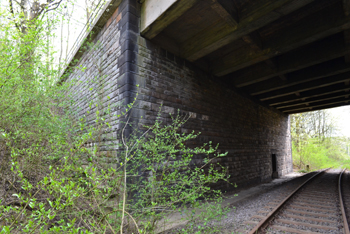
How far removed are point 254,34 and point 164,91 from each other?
8.72 ft

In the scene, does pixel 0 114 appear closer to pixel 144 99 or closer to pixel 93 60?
pixel 144 99

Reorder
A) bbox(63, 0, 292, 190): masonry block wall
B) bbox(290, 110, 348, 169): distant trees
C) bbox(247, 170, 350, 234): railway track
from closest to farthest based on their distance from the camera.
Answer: bbox(247, 170, 350, 234): railway track
bbox(63, 0, 292, 190): masonry block wall
bbox(290, 110, 348, 169): distant trees

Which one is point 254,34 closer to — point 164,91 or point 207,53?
point 207,53

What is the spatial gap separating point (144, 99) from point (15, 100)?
231 cm

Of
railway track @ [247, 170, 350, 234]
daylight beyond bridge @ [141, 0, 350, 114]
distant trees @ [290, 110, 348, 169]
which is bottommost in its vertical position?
railway track @ [247, 170, 350, 234]

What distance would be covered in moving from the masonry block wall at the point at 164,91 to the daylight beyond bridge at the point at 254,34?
1.21 ft

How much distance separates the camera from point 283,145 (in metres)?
12.9

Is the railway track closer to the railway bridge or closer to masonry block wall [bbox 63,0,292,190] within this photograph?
masonry block wall [bbox 63,0,292,190]

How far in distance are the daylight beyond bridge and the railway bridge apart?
0.02 meters

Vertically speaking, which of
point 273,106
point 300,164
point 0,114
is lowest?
point 300,164

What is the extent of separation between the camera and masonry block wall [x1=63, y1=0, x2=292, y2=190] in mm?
4367

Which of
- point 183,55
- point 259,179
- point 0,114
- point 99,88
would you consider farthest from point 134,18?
point 259,179

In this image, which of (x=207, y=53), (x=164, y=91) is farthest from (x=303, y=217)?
(x=207, y=53)

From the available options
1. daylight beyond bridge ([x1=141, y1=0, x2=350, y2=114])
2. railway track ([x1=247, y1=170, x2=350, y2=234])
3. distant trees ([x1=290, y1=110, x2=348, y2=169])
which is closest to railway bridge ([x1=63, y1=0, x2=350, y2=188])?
daylight beyond bridge ([x1=141, y1=0, x2=350, y2=114])
